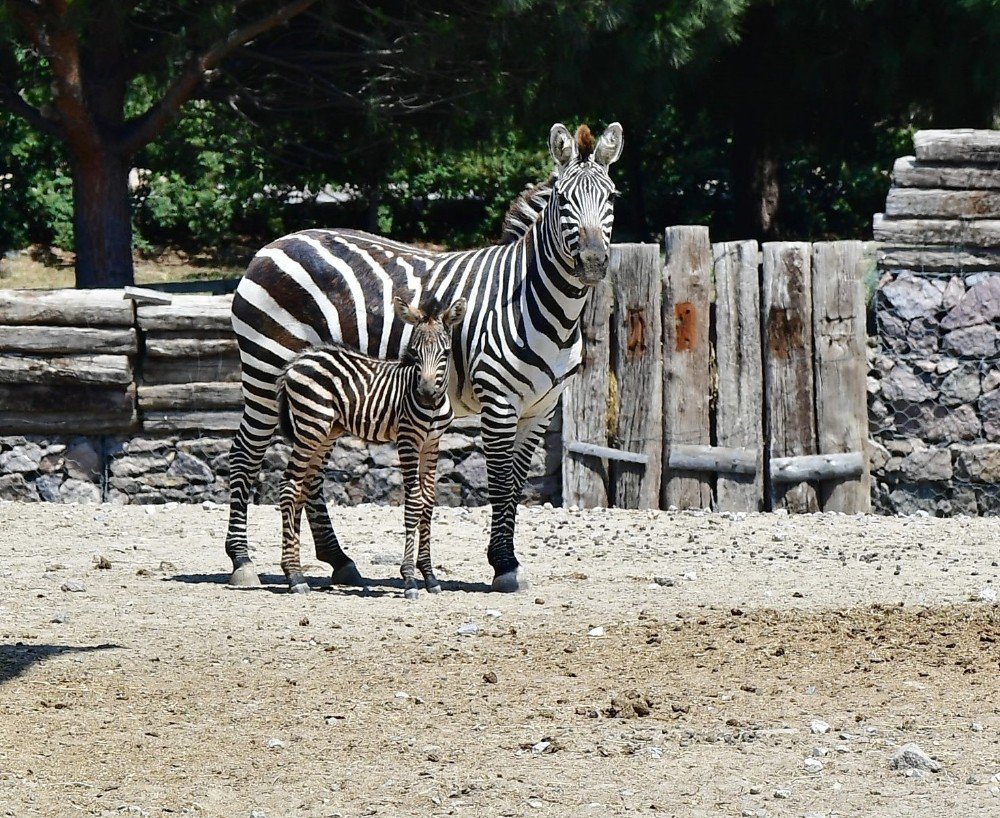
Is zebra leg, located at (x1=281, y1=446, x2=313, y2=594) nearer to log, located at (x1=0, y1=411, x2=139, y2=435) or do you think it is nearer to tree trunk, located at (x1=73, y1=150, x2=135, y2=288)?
log, located at (x1=0, y1=411, x2=139, y2=435)

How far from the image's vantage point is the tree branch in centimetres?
1279

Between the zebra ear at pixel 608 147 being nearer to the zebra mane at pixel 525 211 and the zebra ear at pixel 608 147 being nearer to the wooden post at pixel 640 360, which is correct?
the zebra mane at pixel 525 211

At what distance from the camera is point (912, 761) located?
5.08 meters

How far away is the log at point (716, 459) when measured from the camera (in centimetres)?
1035

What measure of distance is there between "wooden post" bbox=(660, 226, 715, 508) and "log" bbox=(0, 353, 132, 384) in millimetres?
3595

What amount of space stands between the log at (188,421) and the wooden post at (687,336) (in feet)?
9.54

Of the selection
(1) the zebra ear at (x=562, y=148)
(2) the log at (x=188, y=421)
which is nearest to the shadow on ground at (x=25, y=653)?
(1) the zebra ear at (x=562, y=148)

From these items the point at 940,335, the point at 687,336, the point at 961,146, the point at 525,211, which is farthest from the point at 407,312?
the point at 961,146

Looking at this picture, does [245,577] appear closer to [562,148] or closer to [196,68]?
[562,148]

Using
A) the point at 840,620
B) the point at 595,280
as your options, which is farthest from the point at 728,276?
the point at 840,620

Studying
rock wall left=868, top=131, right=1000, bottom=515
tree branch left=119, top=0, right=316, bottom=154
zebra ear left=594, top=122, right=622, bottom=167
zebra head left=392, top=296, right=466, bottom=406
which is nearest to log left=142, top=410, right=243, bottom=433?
zebra head left=392, top=296, right=466, bottom=406

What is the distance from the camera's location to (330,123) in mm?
14781

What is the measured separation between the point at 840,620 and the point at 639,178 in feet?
35.8

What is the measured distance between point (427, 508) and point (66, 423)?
3.83 metres
